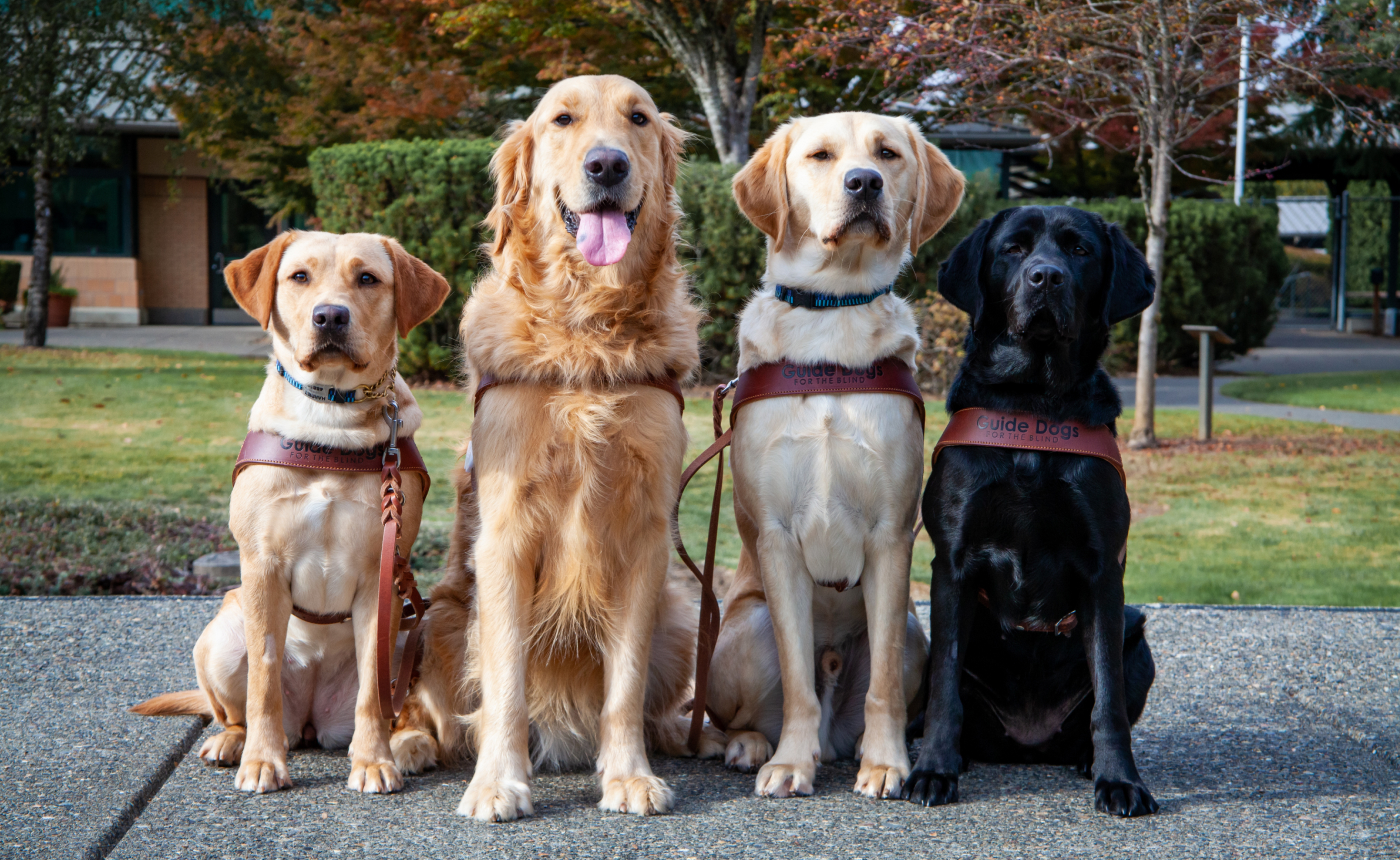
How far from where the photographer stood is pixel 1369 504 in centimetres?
841

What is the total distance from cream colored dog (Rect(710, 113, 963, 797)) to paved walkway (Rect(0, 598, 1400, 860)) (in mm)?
194

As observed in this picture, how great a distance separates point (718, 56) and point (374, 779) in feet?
40.8

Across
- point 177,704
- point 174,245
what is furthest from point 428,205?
point 174,245

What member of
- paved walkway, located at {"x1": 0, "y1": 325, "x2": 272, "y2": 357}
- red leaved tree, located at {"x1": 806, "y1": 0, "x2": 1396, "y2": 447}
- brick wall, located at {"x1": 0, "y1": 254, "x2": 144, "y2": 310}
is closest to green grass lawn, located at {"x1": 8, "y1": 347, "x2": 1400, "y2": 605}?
red leaved tree, located at {"x1": 806, "y1": 0, "x2": 1396, "y2": 447}

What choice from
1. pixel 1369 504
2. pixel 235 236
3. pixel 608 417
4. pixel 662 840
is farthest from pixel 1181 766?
pixel 235 236

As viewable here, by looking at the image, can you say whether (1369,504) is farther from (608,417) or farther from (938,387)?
(608,417)

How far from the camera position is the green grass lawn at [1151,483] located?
6711mm

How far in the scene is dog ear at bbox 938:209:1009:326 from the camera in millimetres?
3377

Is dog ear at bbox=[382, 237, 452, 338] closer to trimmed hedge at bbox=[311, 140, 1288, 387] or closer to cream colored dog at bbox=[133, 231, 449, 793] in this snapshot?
cream colored dog at bbox=[133, 231, 449, 793]

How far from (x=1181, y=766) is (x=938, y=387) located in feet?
30.4

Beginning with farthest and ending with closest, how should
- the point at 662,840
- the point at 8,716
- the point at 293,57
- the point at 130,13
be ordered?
the point at 293,57 < the point at 130,13 < the point at 8,716 < the point at 662,840

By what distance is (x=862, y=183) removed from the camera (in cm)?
341

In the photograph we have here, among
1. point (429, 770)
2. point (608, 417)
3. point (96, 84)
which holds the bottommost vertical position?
point (429, 770)

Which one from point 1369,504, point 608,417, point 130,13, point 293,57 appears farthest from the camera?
point 293,57
